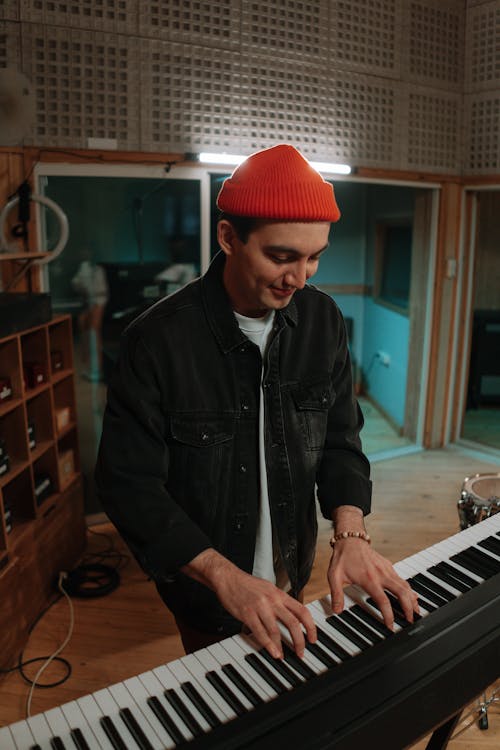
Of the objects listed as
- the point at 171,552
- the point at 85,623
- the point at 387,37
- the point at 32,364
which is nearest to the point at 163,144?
the point at 32,364

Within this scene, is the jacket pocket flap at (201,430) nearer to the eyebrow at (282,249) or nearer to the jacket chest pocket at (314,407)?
the jacket chest pocket at (314,407)

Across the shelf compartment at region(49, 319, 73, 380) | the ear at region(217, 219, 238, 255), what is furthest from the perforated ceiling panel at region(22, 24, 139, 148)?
the ear at region(217, 219, 238, 255)

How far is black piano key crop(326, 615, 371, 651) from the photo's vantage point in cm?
113

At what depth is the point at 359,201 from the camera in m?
6.72

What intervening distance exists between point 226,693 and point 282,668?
107mm

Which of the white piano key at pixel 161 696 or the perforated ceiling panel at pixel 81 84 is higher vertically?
the perforated ceiling panel at pixel 81 84

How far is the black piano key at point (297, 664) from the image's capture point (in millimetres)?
1056

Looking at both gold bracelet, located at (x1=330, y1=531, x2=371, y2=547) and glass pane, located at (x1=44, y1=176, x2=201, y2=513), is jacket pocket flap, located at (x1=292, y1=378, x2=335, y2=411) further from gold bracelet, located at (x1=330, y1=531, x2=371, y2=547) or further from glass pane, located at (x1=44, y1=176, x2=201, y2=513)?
glass pane, located at (x1=44, y1=176, x2=201, y2=513)

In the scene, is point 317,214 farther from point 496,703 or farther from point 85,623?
point 85,623

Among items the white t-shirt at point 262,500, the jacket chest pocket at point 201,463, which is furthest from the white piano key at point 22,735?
the white t-shirt at point 262,500

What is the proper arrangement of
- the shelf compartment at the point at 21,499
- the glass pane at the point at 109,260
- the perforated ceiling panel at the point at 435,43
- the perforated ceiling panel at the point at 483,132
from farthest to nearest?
1. the perforated ceiling panel at the point at 483,132
2. the perforated ceiling panel at the point at 435,43
3. the glass pane at the point at 109,260
4. the shelf compartment at the point at 21,499

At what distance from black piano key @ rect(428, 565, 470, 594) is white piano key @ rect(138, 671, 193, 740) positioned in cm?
64

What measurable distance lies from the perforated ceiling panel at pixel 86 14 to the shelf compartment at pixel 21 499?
7.41 ft

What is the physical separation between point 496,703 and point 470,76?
14.0 ft
